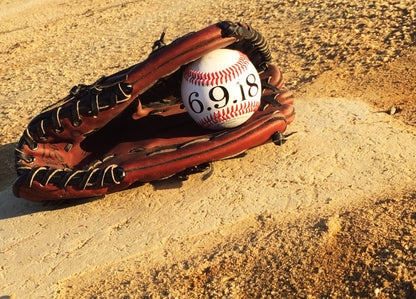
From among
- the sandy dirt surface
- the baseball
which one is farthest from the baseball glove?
the sandy dirt surface

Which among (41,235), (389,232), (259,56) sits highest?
(259,56)

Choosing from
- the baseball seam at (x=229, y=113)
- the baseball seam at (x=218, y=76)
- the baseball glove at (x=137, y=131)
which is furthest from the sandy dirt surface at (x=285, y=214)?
the baseball seam at (x=218, y=76)

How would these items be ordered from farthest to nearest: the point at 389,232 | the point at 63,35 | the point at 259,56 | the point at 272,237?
the point at 63,35, the point at 259,56, the point at 272,237, the point at 389,232

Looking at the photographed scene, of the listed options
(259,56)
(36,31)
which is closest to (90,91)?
(259,56)

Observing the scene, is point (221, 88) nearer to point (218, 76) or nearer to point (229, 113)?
point (218, 76)

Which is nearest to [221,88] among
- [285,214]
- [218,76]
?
[218,76]

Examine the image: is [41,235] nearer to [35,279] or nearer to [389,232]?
[35,279]
